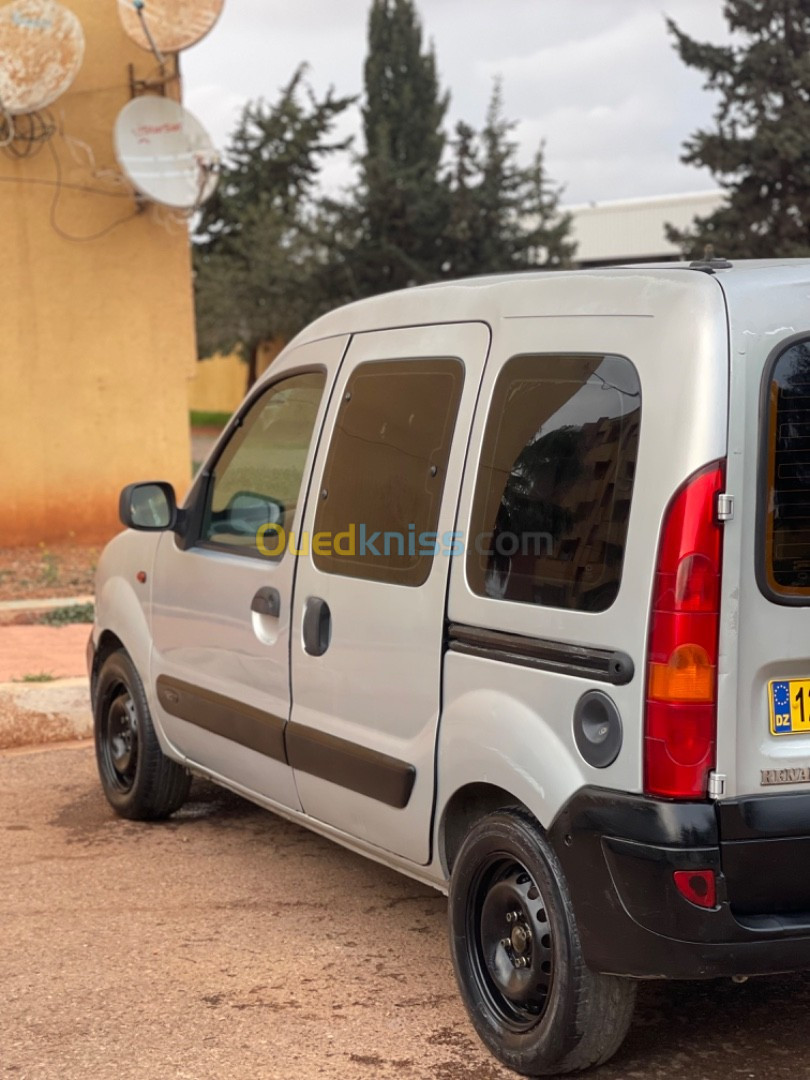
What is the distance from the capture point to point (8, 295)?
1294cm

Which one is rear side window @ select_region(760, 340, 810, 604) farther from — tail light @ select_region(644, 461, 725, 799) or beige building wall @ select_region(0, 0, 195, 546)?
Result: beige building wall @ select_region(0, 0, 195, 546)

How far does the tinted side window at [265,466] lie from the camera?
4879 mm

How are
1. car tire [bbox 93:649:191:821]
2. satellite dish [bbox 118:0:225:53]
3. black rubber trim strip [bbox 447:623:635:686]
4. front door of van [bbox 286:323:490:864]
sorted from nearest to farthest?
black rubber trim strip [bbox 447:623:635:686] → front door of van [bbox 286:323:490:864] → car tire [bbox 93:649:191:821] → satellite dish [bbox 118:0:225:53]

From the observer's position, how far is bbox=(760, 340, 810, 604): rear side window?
10.9ft

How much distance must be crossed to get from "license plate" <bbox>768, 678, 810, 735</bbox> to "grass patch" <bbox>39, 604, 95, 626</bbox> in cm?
750

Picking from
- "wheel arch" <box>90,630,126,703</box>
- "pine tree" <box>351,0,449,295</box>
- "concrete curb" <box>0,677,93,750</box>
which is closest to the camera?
"wheel arch" <box>90,630,126,703</box>

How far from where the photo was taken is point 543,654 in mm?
3566

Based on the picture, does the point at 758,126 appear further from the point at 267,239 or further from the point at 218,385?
the point at 218,385

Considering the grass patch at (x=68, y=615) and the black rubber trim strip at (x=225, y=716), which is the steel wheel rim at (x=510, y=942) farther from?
the grass patch at (x=68, y=615)

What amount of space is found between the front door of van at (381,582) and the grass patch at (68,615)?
587 centimetres

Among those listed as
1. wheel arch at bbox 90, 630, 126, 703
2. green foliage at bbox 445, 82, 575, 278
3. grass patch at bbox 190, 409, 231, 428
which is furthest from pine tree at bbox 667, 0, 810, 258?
wheel arch at bbox 90, 630, 126, 703

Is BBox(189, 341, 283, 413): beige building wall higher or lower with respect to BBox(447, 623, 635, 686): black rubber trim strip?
lower

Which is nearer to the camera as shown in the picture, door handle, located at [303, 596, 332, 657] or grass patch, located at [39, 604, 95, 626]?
door handle, located at [303, 596, 332, 657]

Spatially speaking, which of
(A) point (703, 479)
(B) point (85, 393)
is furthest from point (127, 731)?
(B) point (85, 393)
